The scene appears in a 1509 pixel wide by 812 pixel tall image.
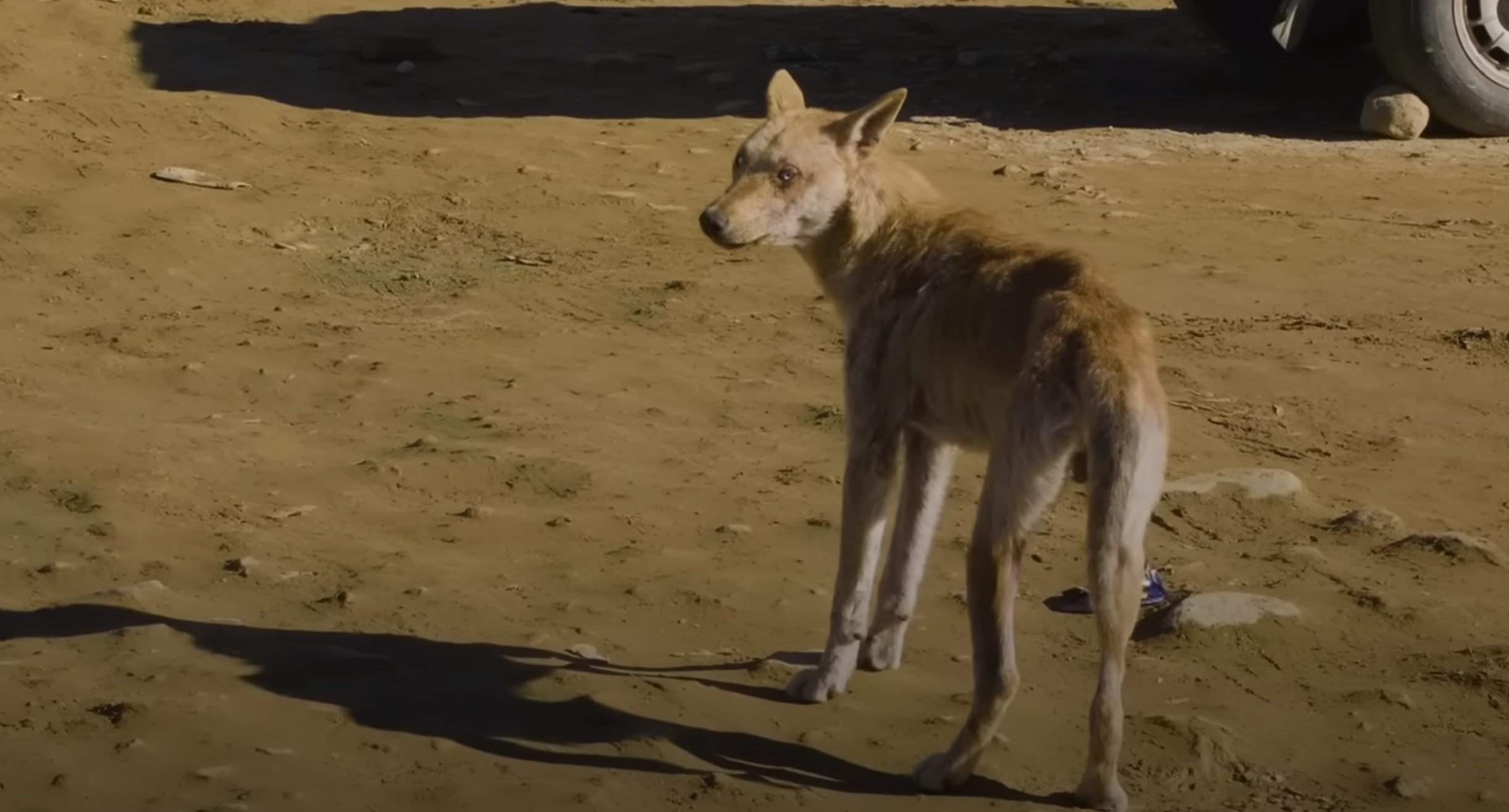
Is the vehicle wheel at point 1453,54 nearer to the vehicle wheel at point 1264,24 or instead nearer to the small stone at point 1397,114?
the small stone at point 1397,114

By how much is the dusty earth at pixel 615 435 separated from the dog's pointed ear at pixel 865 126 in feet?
4.72

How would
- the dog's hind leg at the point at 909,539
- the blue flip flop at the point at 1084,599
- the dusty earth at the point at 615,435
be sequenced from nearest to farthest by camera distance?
the dusty earth at the point at 615,435 < the dog's hind leg at the point at 909,539 < the blue flip flop at the point at 1084,599

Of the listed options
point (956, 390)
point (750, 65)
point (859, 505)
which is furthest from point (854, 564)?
point (750, 65)

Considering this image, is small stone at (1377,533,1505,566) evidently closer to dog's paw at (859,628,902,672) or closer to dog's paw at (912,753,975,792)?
dog's paw at (859,628,902,672)

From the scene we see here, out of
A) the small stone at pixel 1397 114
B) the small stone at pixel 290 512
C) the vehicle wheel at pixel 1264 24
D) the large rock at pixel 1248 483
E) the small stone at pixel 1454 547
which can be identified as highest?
the vehicle wheel at pixel 1264 24

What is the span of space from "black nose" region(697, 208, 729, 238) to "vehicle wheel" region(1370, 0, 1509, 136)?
24.0 feet

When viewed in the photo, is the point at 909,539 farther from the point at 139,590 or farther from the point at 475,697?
the point at 139,590

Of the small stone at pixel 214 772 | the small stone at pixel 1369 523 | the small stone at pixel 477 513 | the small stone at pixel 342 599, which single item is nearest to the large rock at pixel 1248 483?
the small stone at pixel 1369 523

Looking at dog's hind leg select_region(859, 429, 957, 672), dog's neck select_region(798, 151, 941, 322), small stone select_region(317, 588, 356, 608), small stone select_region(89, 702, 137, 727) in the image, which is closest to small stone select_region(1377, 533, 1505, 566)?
dog's hind leg select_region(859, 429, 957, 672)

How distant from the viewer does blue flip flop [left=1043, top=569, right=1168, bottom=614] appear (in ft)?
21.6

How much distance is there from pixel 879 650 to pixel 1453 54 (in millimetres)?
7650

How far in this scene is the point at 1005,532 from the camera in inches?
198

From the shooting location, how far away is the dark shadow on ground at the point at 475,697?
543 centimetres

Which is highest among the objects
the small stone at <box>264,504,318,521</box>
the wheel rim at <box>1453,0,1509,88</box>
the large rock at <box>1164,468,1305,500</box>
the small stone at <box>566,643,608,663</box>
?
the wheel rim at <box>1453,0,1509,88</box>
